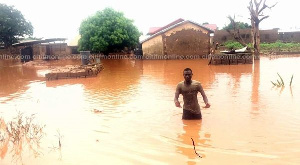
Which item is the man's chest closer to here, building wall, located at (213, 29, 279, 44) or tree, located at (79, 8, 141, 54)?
tree, located at (79, 8, 141, 54)

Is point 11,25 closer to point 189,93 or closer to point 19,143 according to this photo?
point 19,143

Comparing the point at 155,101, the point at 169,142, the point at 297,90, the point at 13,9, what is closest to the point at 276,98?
the point at 297,90

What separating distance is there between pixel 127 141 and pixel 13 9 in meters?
41.2

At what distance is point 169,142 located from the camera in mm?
4984

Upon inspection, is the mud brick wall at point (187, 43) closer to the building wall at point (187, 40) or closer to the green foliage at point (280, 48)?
the building wall at point (187, 40)

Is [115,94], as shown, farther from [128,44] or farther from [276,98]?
[128,44]

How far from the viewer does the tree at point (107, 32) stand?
2838 cm

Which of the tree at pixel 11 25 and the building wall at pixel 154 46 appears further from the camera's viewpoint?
the tree at pixel 11 25

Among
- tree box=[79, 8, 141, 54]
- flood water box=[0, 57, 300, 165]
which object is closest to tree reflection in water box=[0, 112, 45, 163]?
flood water box=[0, 57, 300, 165]

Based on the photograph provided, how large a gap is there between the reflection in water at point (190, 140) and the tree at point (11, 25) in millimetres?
37732

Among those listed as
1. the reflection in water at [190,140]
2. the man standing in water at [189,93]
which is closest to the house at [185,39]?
the man standing in water at [189,93]

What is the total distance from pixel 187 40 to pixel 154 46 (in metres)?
3.49

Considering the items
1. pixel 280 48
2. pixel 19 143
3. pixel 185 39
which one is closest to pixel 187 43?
pixel 185 39

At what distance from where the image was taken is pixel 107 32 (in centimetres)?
2844
